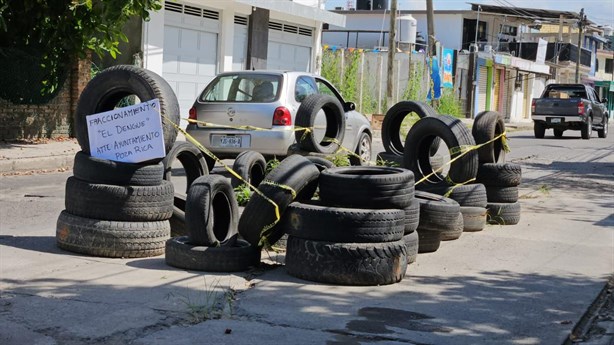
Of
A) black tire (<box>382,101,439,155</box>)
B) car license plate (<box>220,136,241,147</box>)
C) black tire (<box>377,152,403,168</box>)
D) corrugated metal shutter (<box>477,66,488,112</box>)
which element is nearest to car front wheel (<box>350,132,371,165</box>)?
black tire (<box>382,101,439,155</box>)

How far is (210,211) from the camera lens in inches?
285

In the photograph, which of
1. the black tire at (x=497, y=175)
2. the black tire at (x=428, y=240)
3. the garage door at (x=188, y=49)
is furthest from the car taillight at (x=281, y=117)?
the garage door at (x=188, y=49)

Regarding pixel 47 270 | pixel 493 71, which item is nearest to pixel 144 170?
pixel 47 270

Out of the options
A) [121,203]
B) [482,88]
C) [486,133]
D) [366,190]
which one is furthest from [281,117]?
[482,88]

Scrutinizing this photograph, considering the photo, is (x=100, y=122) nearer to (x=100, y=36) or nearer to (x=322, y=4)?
(x=100, y=36)

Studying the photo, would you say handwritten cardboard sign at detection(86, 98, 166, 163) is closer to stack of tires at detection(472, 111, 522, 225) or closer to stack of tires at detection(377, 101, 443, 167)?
stack of tires at detection(472, 111, 522, 225)

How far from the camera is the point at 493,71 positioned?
4950cm

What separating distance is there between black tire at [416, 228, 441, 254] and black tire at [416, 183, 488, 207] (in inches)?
45.0

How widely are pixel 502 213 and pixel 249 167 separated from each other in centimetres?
310

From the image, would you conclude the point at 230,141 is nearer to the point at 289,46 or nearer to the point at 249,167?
the point at 249,167

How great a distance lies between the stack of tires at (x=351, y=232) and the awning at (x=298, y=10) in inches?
717

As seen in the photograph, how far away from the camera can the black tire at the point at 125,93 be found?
25.9 feet

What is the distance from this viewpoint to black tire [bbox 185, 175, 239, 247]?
7125 millimetres

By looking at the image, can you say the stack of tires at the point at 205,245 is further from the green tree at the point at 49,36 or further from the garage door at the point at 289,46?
the garage door at the point at 289,46
